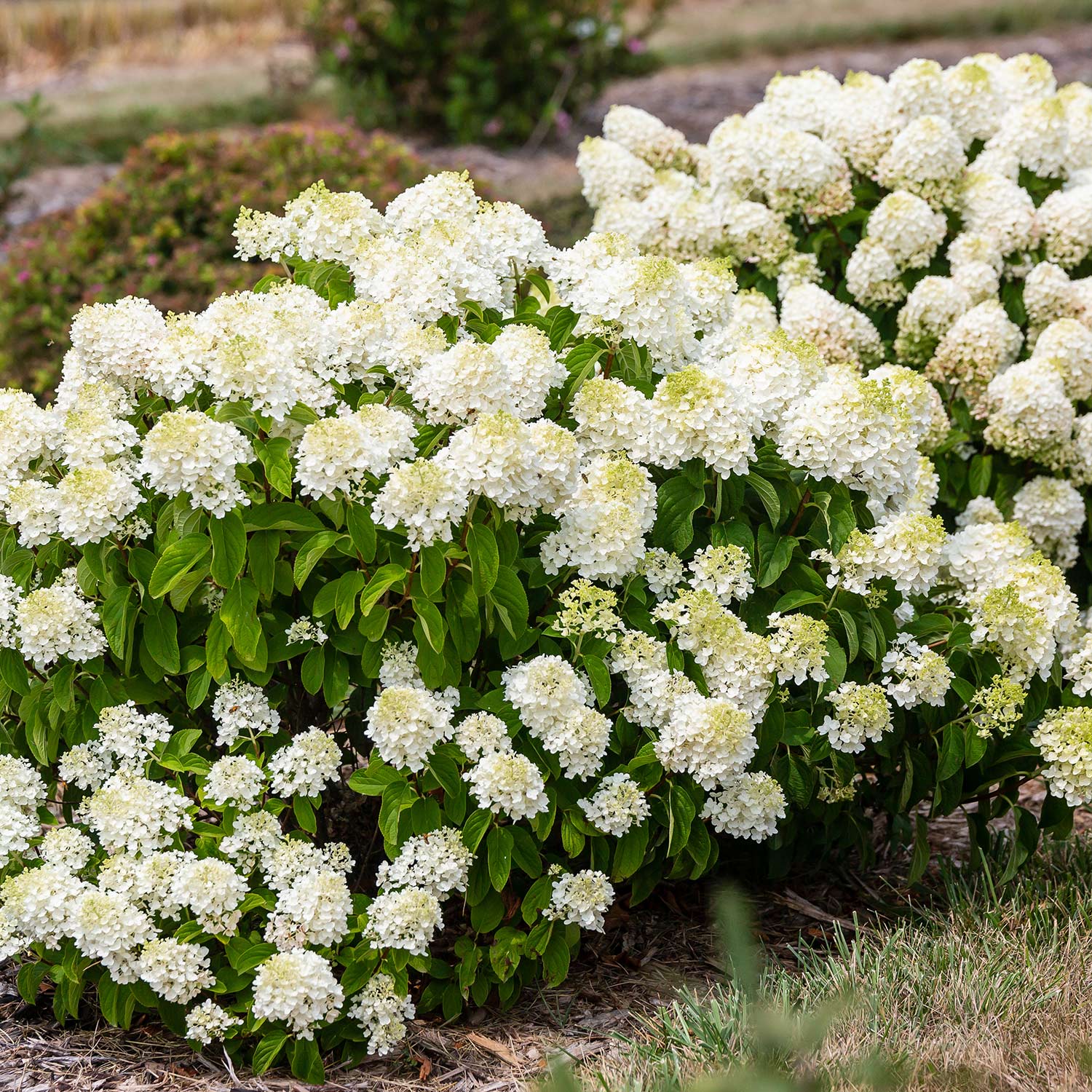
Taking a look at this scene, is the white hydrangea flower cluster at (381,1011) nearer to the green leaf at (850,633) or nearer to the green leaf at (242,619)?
the green leaf at (242,619)

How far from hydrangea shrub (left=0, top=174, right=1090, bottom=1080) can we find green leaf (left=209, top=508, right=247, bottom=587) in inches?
0.4

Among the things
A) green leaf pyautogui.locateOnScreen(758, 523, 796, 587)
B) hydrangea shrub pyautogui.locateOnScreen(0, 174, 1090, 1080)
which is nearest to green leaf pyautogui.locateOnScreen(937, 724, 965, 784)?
hydrangea shrub pyautogui.locateOnScreen(0, 174, 1090, 1080)

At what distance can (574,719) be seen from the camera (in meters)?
2.92

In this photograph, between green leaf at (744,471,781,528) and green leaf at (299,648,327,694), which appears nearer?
green leaf at (299,648,327,694)

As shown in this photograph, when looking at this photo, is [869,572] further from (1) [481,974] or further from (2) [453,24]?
(2) [453,24]

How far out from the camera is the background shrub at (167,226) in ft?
22.3

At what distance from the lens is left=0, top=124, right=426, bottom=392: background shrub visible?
6.79 m

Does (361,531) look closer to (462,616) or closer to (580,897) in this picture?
(462,616)

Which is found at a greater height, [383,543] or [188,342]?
[188,342]

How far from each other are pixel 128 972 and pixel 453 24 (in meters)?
9.37

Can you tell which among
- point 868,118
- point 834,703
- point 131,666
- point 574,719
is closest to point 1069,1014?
point 834,703

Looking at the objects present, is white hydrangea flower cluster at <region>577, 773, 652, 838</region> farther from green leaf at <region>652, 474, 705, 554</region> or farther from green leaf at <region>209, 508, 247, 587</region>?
green leaf at <region>209, 508, 247, 587</region>

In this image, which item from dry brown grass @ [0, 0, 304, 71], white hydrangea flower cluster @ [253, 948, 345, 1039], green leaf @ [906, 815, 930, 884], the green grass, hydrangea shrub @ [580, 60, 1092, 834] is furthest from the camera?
dry brown grass @ [0, 0, 304, 71]

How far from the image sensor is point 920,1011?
2.96m
